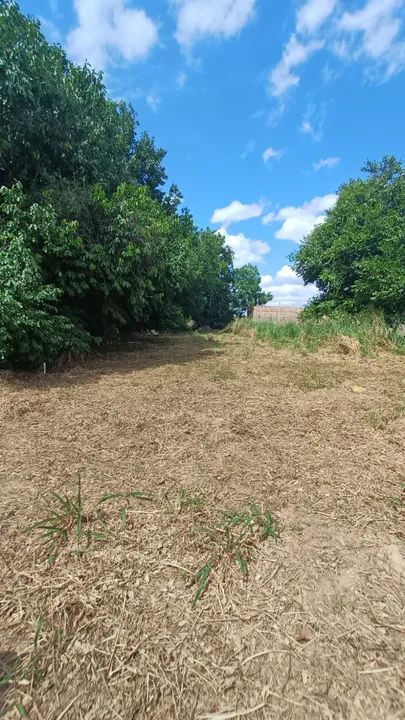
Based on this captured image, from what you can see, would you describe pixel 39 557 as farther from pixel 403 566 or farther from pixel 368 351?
pixel 368 351

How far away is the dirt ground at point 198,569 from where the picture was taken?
82cm

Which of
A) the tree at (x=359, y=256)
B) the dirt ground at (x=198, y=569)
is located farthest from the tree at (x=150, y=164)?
the dirt ground at (x=198, y=569)

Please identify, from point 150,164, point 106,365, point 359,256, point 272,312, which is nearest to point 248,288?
point 272,312

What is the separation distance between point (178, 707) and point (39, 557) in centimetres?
75

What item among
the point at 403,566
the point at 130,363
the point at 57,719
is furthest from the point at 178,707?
the point at 130,363

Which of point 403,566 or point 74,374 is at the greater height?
point 74,374

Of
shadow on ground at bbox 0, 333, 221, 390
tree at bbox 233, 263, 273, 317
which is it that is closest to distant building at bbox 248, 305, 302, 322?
tree at bbox 233, 263, 273, 317

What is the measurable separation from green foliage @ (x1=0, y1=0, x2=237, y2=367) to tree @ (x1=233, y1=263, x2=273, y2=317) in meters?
23.2

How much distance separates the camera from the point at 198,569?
119cm

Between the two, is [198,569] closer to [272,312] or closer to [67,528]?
[67,528]

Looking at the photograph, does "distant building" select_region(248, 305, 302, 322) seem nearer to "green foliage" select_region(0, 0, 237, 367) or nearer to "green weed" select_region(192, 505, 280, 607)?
"green foliage" select_region(0, 0, 237, 367)

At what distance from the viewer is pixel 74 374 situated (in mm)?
4031

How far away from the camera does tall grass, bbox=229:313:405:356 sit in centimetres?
585

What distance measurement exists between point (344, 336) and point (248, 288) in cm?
2731
